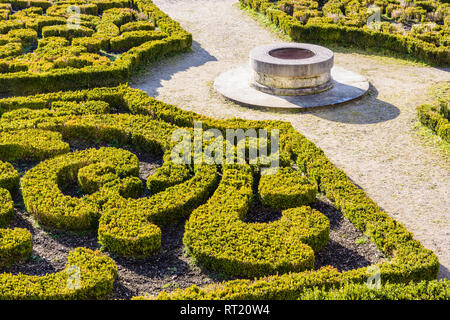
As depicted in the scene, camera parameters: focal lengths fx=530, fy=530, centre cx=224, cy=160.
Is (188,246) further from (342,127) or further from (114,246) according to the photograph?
(342,127)

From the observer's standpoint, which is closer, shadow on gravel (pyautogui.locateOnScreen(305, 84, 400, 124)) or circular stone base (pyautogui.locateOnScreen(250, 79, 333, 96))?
shadow on gravel (pyautogui.locateOnScreen(305, 84, 400, 124))

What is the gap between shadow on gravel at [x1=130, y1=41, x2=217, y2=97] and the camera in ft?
54.0

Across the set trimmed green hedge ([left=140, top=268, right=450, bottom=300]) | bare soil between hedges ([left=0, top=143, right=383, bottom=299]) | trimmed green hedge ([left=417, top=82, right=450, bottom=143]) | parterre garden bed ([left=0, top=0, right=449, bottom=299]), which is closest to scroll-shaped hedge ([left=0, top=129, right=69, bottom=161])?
parterre garden bed ([left=0, top=0, right=449, bottom=299])

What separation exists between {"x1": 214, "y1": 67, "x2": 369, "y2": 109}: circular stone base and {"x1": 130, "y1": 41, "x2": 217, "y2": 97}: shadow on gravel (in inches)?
70.6

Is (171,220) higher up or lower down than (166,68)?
lower down

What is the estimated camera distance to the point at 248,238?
29.1 ft

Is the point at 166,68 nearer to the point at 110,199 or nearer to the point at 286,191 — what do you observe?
the point at 110,199

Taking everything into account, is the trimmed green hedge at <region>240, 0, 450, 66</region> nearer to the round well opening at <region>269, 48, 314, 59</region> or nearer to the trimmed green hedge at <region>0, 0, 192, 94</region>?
the round well opening at <region>269, 48, 314, 59</region>

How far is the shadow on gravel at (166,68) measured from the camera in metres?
16.5

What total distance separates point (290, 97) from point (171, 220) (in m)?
6.83

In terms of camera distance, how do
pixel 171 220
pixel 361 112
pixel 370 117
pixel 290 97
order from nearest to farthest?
pixel 171 220
pixel 370 117
pixel 361 112
pixel 290 97

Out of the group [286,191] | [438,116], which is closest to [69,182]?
[286,191]
